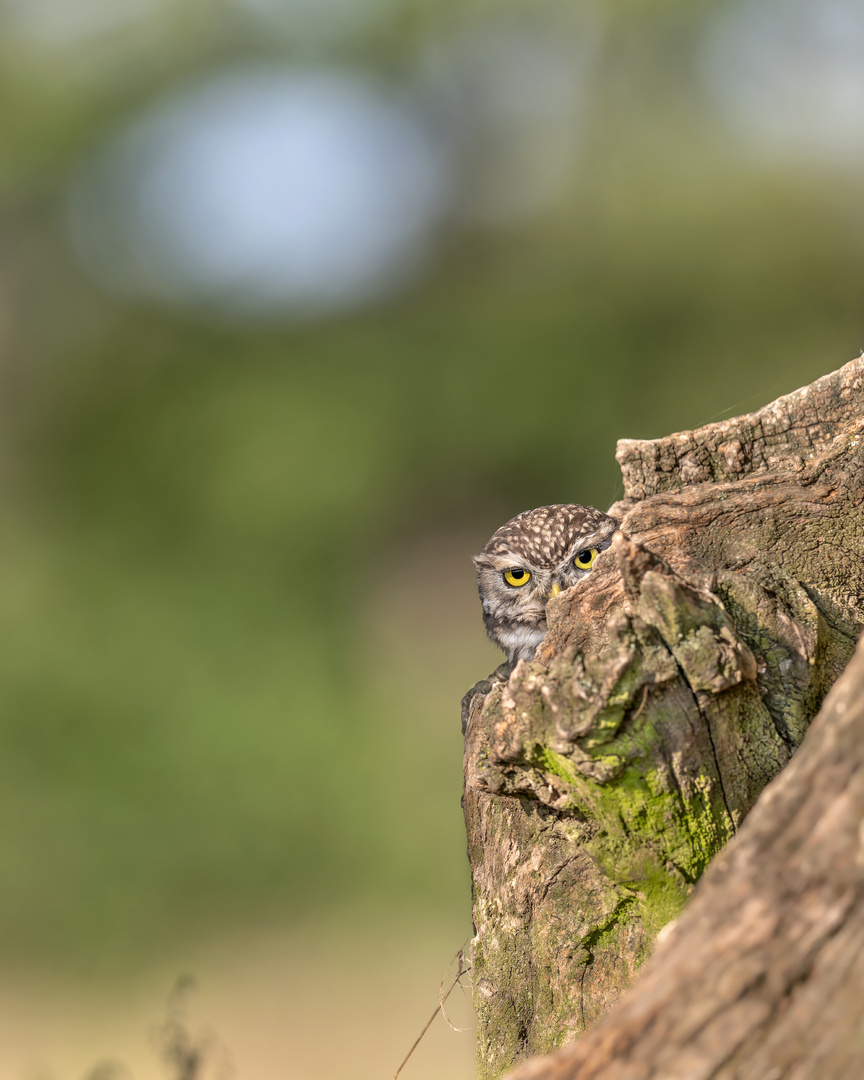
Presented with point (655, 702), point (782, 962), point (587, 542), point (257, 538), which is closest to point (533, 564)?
point (587, 542)

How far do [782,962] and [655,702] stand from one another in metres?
0.42

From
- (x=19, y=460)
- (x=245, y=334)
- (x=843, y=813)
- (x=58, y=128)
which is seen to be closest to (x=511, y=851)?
(x=843, y=813)

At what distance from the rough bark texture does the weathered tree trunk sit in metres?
0.33

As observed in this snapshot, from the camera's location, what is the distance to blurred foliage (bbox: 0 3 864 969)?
5.83 meters

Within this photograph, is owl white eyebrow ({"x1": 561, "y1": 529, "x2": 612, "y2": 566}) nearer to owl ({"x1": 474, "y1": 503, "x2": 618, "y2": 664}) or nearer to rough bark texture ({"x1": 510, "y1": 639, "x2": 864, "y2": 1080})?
owl ({"x1": 474, "y1": 503, "x2": 618, "y2": 664})

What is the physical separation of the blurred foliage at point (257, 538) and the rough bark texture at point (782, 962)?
474cm

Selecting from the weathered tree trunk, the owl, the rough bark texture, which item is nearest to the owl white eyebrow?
the owl

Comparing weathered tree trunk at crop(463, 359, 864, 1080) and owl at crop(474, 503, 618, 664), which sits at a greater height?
owl at crop(474, 503, 618, 664)

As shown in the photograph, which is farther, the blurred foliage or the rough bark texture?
the blurred foliage

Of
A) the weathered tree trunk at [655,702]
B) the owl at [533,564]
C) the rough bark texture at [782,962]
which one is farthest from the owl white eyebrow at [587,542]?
the rough bark texture at [782,962]

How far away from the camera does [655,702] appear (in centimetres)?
127

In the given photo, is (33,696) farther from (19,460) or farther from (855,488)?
(855,488)

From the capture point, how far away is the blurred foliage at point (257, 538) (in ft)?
19.1

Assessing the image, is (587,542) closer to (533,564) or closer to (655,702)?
(533,564)
